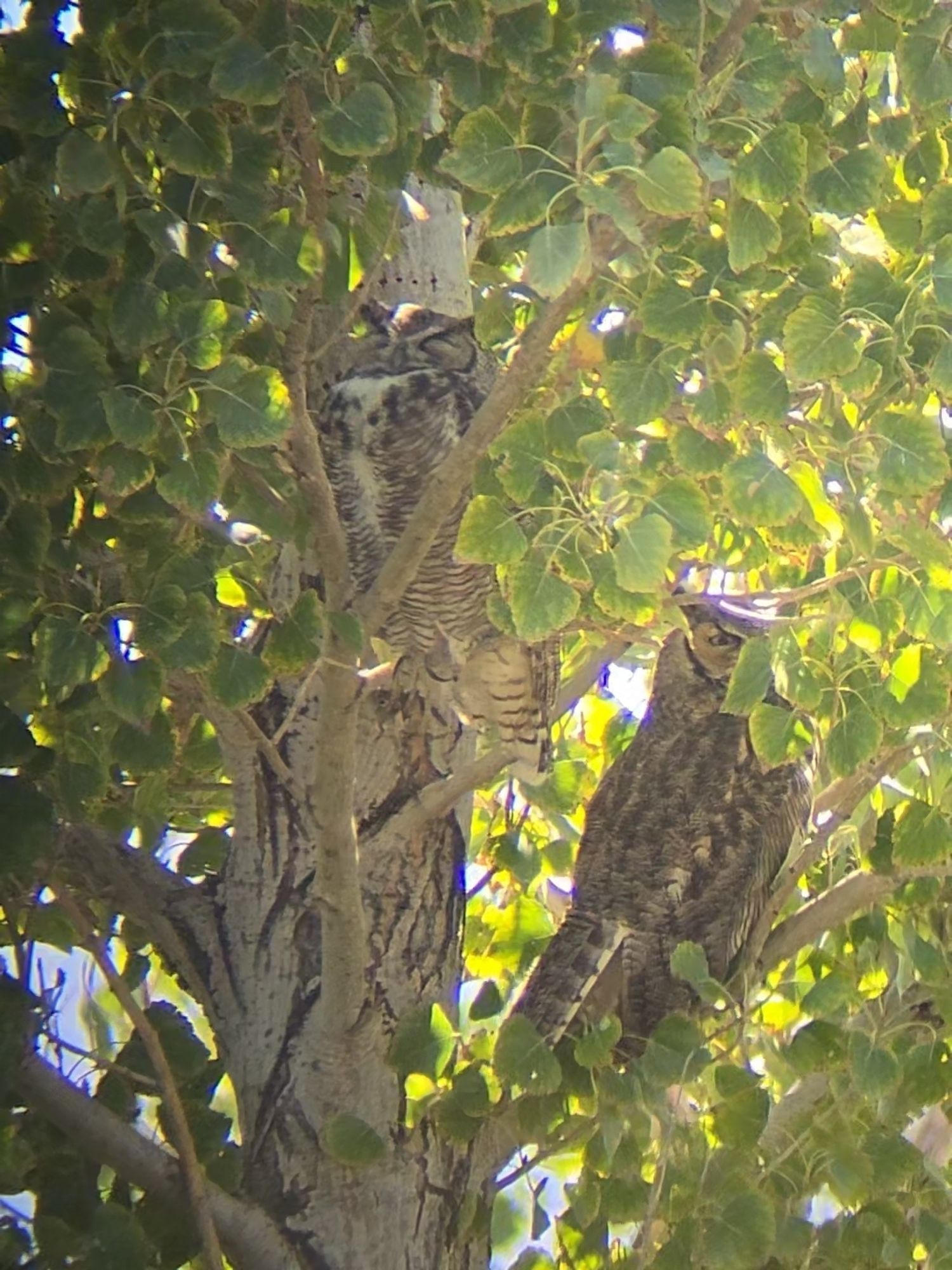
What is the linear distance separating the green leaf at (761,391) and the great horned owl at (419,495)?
85 cm

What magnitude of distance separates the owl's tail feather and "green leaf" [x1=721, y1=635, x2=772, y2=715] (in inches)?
31.7

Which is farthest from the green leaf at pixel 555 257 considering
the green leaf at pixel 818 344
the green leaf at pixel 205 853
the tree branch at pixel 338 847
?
the green leaf at pixel 205 853

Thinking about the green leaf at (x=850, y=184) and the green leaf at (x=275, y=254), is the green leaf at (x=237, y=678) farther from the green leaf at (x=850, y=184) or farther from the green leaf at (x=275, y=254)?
the green leaf at (x=850, y=184)

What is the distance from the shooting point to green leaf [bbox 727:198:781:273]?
1289 millimetres

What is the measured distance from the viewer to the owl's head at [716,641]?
2.73 meters

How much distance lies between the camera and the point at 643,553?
1.27 meters

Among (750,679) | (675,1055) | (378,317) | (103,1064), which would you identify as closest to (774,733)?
(750,679)

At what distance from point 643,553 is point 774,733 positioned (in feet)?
1.14

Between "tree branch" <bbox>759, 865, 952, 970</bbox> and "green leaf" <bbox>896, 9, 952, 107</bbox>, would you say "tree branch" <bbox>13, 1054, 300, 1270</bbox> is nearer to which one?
"tree branch" <bbox>759, 865, 952, 970</bbox>

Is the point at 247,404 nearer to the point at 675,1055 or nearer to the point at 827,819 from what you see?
the point at 675,1055

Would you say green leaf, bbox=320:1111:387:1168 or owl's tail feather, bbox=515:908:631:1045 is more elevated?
owl's tail feather, bbox=515:908:631:1045

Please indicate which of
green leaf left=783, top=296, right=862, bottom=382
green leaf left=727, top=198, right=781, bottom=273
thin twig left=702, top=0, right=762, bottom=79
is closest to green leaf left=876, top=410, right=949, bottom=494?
green leaf left=783, top=296, right=862, bottom=382

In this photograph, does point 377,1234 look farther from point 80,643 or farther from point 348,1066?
point 80,643

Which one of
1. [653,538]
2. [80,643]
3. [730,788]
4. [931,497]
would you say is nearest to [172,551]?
[80,643]
